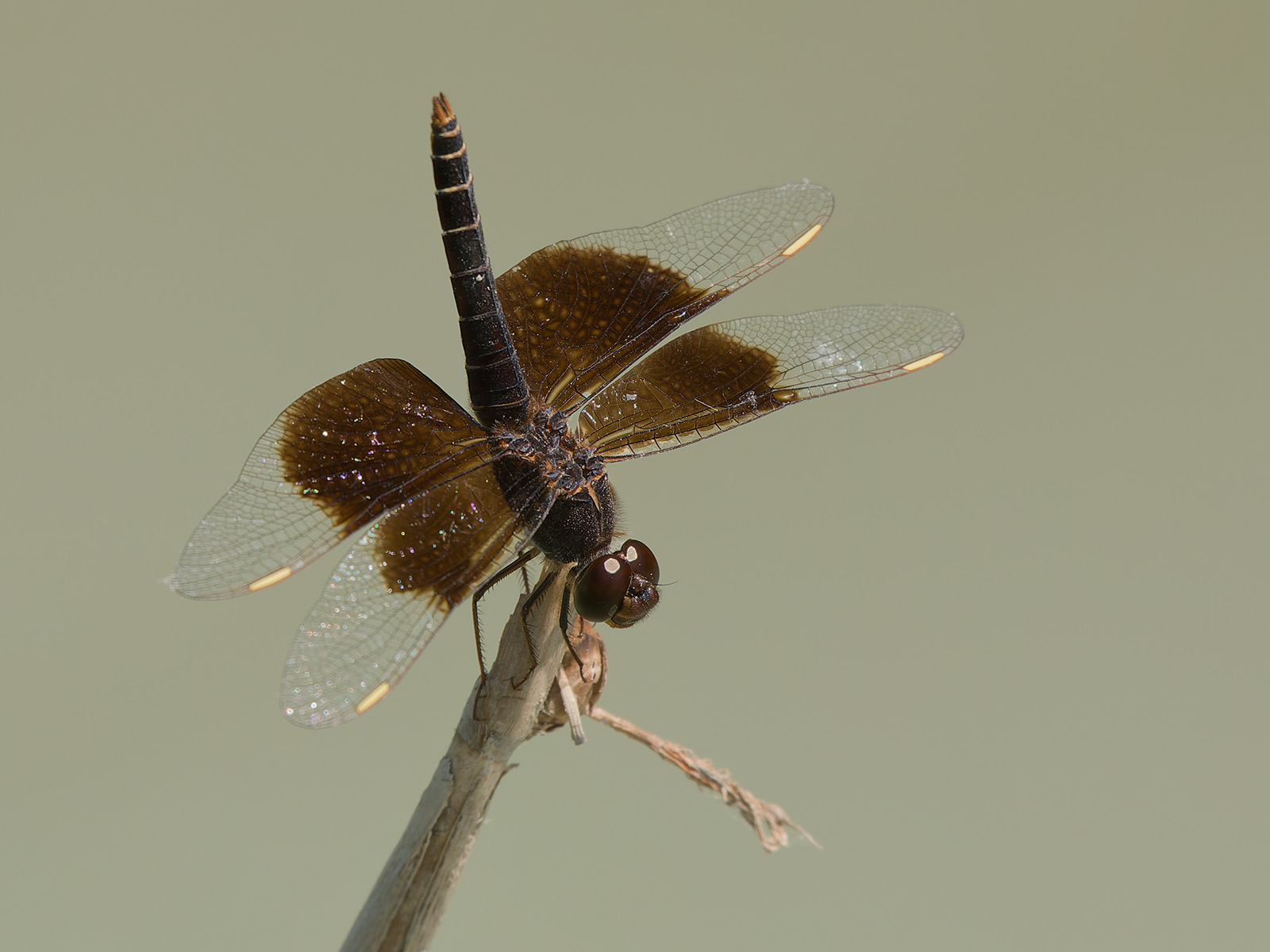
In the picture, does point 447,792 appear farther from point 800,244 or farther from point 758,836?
point 800,244

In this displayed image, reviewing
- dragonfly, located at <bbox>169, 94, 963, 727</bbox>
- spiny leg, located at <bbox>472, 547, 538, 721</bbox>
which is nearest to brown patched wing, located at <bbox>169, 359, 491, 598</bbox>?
dragonfly, located at <bbox>169, 94, 963, 727</bbox>

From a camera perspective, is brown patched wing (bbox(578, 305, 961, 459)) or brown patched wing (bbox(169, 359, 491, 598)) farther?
brown patched wing (bbox(578, 305, 961, 459))

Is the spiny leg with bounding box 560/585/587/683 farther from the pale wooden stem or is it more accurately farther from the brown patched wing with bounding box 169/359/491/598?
the brown patched wing with bounding box 169/359/491/598

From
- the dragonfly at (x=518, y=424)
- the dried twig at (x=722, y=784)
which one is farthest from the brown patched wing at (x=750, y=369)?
the dried twig at (x=722, y=784)

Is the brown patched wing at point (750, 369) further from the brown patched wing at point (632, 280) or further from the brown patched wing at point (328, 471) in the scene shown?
the brown patched wing at point (328, 471)

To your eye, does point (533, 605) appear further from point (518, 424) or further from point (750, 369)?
point (750, 369)

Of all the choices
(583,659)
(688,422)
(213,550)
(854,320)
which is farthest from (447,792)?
(854,320)
